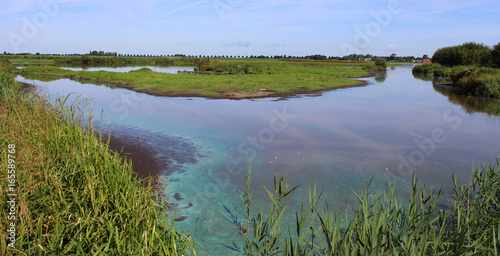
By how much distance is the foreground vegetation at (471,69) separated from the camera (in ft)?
81.3

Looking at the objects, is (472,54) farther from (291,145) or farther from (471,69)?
(291,145)

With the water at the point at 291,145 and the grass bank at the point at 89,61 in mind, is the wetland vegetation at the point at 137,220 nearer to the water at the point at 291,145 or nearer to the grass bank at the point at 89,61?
the water at the point at 291,145

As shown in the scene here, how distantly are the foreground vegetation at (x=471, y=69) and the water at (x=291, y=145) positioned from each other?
6.92m

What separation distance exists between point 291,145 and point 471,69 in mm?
29515

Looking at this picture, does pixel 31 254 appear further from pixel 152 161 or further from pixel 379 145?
pixel 379 145

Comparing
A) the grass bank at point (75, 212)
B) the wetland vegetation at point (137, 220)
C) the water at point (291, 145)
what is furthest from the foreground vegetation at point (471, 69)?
the grass bank at point (75, 212)

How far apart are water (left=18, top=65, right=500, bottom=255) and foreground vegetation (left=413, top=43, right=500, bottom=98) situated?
692cm

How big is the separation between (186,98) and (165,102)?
6.98ft

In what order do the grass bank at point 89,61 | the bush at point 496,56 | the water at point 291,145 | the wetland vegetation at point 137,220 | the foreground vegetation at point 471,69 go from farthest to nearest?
1. the grass bank at point 89,61
2. the bush at point 496,56
3. the foreground vegetation at point 471,69
4. the water at point 291,145
5. the wetland vegetation at point 137,220

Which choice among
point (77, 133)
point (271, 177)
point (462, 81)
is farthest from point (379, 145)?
point (462, 81)

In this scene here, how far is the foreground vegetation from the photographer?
81.3 ft

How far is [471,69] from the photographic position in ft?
105

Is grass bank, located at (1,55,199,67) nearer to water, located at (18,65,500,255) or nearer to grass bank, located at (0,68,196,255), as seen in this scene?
water, located at (18,65,500,255)

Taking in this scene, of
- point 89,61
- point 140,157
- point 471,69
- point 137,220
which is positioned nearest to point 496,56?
point 471,69
